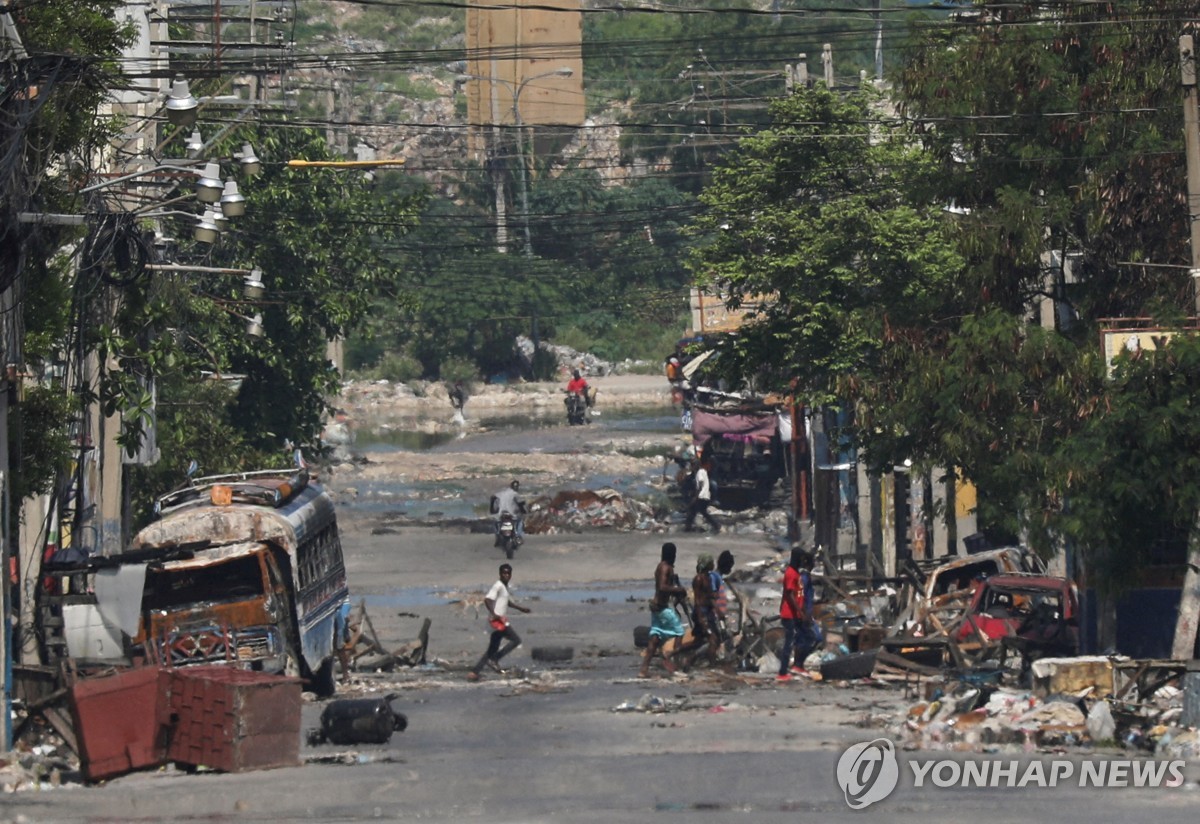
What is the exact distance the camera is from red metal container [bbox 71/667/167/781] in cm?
1502

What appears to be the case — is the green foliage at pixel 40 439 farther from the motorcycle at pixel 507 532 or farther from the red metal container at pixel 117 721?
the motorcycle at pixel 507 532

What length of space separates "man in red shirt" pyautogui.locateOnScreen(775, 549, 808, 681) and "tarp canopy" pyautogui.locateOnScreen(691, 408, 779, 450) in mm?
20914

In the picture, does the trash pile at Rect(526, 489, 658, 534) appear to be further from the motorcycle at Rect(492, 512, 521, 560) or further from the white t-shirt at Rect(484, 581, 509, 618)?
the white t-shirt at Rect(484, 581, 509, 618)

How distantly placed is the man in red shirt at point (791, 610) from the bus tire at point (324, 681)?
4.80 metres

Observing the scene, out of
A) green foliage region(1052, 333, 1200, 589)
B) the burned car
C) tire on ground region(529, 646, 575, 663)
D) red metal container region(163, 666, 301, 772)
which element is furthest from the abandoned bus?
green foliage region(1052, 333, 1200, 589)

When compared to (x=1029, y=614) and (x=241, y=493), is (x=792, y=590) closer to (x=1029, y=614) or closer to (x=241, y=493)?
(x=1029, y=614)

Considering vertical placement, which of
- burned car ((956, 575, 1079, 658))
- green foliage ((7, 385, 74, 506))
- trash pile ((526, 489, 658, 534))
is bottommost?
trash pile ((526, 489, 658, 534))

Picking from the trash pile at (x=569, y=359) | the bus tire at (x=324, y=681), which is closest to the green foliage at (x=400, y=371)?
the trash pile at (x=569, y=359)

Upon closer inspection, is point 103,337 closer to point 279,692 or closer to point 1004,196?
point 279,692

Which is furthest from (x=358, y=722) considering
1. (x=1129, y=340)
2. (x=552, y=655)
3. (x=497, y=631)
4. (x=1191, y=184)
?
(x=1191, y=184)

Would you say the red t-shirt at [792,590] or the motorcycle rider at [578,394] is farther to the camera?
the motorcycle rider at [578,394]

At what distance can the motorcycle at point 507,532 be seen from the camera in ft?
115

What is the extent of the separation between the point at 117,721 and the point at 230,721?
87 centimetres

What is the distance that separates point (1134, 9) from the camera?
873 inches
